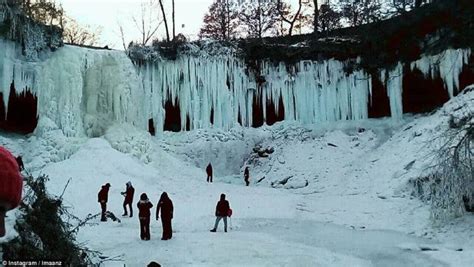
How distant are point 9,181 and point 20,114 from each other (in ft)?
76.8

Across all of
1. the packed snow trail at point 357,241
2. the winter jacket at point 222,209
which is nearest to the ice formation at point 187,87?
the winter jacket at point 222,209

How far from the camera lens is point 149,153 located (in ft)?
77.3

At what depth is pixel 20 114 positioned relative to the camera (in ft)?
82.6

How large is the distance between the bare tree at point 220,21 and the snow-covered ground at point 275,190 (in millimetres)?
13735

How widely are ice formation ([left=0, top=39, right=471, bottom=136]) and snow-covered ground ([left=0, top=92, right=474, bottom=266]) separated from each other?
3.18ft

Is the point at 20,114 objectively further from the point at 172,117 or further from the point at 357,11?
the point at 357,11

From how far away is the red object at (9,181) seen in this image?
3.53 meters

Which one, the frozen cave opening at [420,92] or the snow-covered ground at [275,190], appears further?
the frozen cave opening at [420,92]

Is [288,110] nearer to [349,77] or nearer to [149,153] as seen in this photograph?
[349,77]

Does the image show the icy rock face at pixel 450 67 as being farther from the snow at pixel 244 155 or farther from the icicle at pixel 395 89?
the icicle at pixel 395 89

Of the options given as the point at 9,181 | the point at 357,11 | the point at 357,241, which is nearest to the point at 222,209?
the point at 357,241

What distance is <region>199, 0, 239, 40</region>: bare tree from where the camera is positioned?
39.0m

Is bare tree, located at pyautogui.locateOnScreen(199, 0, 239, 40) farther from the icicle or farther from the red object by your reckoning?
the red object

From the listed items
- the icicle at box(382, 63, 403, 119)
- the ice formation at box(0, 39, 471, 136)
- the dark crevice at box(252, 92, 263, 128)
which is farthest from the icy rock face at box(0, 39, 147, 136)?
A: the icicle at box(382, 63, 403, 119)
